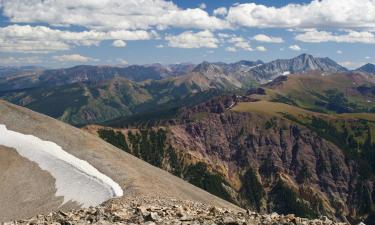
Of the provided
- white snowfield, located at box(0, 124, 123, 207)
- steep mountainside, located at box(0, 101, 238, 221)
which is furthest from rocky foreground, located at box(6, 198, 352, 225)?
white snowfield, located at box(0, 124, 123, 207)

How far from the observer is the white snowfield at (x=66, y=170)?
7662 centimetres

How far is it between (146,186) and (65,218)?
41.2 m

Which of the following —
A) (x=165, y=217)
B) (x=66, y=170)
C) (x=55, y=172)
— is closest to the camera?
(x=165, y=217)

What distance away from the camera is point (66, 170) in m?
91.5

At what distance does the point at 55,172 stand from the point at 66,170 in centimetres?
251

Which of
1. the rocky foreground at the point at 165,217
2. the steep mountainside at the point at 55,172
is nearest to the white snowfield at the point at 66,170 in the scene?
the steep mountainside at the point at 55,172

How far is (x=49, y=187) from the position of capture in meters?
86.4

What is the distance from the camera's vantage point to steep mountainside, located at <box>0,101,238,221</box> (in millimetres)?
79938

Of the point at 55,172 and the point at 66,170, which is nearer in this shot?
the point at 66,170

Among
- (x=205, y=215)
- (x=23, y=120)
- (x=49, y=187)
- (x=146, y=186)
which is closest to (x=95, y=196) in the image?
(x=146, y=186)

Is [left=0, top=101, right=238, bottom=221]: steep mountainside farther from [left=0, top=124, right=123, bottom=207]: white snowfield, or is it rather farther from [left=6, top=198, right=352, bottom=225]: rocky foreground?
[left=6, top=198, right=352, bottom=225]: rocky foreground

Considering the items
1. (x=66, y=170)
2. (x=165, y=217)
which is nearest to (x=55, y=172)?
(x=66, y=170)

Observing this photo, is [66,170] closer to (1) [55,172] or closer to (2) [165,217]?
(1) [55,172]

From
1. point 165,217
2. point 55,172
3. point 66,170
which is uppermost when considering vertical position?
point 165,217
